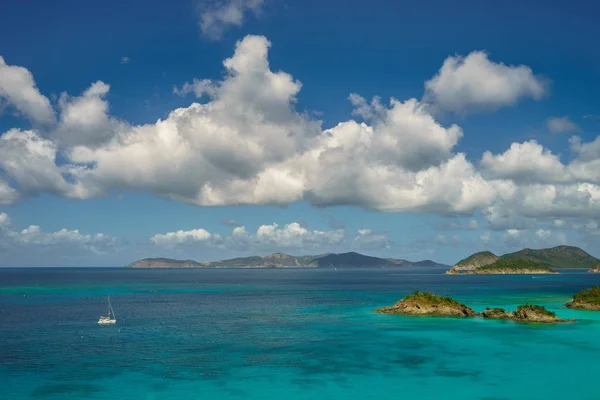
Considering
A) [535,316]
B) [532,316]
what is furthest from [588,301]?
[532,316]

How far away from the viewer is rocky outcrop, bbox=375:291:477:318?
344 ft

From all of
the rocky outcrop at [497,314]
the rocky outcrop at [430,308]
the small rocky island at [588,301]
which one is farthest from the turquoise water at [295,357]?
the small rocky island at [588,301]

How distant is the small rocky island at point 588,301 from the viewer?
115 m

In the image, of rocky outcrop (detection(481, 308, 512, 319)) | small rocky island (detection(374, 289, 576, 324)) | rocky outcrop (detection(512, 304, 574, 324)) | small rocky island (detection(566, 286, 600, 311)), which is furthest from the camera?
small rocky island (detection(566, 286, 600, 311))

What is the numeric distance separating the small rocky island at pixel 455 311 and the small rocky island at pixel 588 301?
23.7m

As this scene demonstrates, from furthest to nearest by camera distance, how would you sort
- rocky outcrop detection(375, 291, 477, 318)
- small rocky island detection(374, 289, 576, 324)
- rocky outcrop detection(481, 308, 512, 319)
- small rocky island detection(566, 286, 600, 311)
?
small rocky island detection(566, 286, 600, 311) < rocky outcrop detection(375, 291, 477, 318) < rocky outcrop detection(481, 308, 512, 319) < small rocky island detection(374, 289, 576, 324)

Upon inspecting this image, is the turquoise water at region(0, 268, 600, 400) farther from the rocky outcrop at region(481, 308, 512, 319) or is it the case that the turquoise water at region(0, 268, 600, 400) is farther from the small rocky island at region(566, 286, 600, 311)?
the small rocky island at region(566, 286, 600, 311)

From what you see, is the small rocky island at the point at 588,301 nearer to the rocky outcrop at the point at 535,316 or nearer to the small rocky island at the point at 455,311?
the small rocky island at the point at 455,311

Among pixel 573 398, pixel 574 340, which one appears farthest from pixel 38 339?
pixel 574 340

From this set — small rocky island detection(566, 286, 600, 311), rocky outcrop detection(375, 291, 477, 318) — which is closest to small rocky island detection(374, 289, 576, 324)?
rocky outcrop detection(375, 291, 477, 318)

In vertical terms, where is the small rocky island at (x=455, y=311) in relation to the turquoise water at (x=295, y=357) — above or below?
above

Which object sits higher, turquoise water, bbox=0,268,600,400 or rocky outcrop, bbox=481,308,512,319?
rocky outcrop, bbox=481,308,512,319

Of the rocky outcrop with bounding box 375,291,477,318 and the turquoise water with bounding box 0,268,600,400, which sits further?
the rocky outcrop with bounding box 375,291,477,318

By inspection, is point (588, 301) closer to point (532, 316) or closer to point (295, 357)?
point (532, 316)
